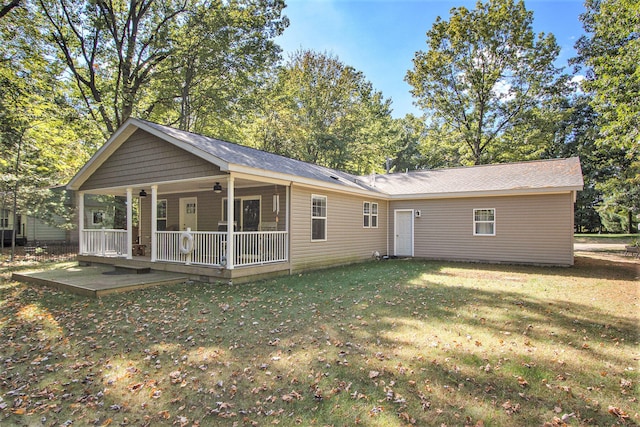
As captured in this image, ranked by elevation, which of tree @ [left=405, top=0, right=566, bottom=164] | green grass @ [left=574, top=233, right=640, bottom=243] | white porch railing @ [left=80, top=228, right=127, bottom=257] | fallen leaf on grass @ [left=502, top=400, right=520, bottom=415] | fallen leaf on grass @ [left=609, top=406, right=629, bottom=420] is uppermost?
tree @ [left=405, top=0, right=566, bottom=164]

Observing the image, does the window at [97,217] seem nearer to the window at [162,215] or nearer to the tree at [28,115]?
the tree at [28,115]

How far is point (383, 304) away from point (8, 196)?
17.7 metres

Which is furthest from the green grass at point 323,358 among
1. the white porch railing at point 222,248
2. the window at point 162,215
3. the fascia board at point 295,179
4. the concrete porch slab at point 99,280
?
the window at point 162,215

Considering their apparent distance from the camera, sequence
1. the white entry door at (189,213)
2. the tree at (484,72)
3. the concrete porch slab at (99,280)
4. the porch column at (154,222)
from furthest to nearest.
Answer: the tree at (484,72) → the white entry door at (189,213) → the porch column at (154,222) → the concrete porch slab at (99,280)

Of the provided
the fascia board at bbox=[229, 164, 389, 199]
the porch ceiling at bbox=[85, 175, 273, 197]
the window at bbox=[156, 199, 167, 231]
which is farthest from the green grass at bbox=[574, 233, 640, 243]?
the window at bbox=[156, 199, 167, 231]

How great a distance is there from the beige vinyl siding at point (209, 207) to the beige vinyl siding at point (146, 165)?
2.66 meters

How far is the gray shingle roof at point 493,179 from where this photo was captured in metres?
12.1

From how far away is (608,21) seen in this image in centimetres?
1305

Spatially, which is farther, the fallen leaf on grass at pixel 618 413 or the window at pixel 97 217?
the window at pixel 97 217

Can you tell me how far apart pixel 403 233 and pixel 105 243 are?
11734 mm

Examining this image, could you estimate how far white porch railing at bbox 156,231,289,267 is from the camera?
909 cm

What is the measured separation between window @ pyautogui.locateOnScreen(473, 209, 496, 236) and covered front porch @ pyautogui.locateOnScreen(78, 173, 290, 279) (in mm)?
7706

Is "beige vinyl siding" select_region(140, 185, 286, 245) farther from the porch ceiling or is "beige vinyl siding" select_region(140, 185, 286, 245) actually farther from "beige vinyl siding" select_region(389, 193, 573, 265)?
"beige vinyl siding" select_region(389, 193, 573, 265)

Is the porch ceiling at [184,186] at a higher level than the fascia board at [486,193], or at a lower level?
higher
